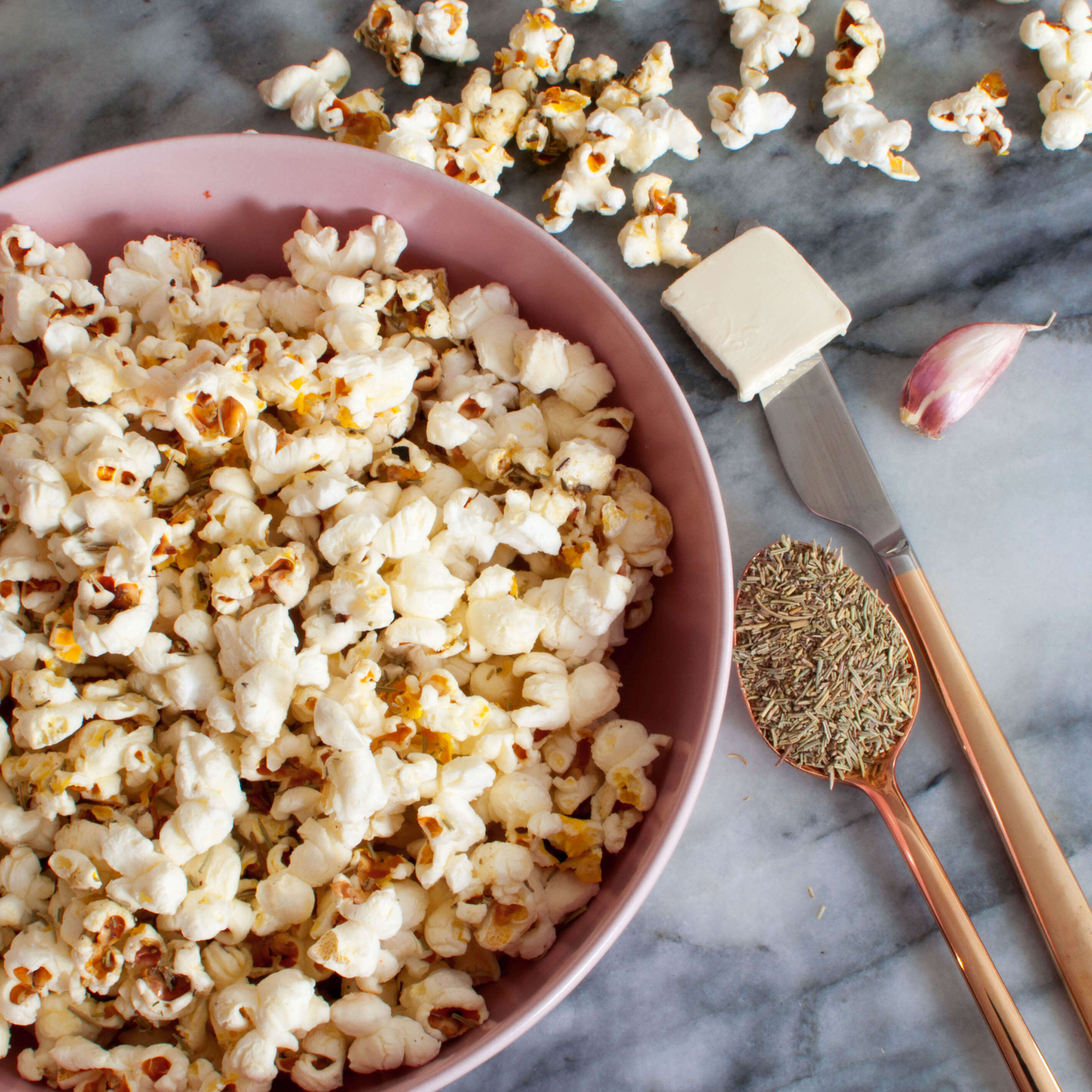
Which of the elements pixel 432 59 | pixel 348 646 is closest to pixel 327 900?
pixel 348 646

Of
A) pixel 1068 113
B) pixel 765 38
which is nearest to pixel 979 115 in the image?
pixel 1068 113

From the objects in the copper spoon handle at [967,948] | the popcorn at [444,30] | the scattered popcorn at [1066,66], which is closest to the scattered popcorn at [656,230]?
the popcorn at [444,30]

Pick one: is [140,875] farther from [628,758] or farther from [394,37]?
[394,37]

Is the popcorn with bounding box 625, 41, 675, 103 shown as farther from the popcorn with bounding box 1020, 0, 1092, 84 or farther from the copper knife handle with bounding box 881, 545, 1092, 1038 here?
the copper knife handle with bounding box 881, 545, 1092, 1038

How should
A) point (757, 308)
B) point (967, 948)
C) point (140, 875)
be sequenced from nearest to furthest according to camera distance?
point (140, 875) → point (967, 948) → point (757, 308)

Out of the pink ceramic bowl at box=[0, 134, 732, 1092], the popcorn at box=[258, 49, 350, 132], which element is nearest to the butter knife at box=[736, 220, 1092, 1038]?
A: the pink ceramic bowl at box=[0, 134, 732, 1092]

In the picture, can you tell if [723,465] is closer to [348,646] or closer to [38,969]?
[348,646]
